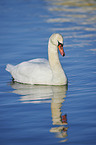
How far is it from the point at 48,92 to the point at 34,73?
979 millimetres

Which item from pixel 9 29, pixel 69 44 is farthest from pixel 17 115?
pixel 9 29

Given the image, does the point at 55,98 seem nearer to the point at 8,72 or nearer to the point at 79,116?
the point at 79,116

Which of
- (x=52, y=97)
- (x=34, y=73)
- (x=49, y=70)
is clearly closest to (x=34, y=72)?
(x=34, y=73)

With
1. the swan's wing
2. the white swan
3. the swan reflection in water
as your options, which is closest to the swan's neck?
the white swan

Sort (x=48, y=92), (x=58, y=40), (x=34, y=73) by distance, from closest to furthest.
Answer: (x=48, y=92) < (x=58, y=40) < (x=34, y=73)

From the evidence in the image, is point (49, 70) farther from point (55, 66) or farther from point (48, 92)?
point (48, 92)

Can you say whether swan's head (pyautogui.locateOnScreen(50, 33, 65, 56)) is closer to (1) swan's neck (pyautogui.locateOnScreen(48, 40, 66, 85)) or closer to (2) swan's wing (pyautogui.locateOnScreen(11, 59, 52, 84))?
(1) swan's neck (pyautogui.locateOnScreen(48, 40, 66, 85))

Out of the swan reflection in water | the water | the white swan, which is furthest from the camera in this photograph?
the white swan

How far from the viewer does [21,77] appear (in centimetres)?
1086

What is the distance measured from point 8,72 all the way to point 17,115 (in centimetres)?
441

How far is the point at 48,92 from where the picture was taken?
31.8 ft

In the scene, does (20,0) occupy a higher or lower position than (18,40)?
higher

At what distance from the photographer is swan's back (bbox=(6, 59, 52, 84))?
33.8ft

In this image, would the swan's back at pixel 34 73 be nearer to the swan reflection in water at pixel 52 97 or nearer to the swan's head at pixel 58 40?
the swan reflection in water at pixel 52 97
